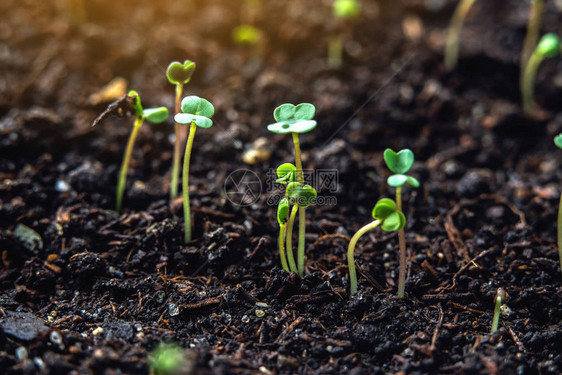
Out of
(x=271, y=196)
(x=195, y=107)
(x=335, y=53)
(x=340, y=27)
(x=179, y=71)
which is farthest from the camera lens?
(x=340, y=27)

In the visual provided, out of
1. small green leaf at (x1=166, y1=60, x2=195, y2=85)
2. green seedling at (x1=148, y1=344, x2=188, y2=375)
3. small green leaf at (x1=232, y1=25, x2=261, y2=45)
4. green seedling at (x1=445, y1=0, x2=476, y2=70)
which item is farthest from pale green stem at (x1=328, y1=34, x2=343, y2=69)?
green seedling at (x1=148, y1=344, x2=188, y2=375)

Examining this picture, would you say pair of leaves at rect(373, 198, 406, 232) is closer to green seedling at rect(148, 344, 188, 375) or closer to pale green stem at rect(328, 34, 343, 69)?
green seedling at rect(148, 344, 188, 375)

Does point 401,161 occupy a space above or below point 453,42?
below

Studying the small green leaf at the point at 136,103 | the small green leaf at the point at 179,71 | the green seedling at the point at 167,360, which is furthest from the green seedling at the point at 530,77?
the green seedling at the point at 167,360

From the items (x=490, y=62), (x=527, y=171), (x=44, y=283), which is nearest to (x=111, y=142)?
(x=44, y=283)

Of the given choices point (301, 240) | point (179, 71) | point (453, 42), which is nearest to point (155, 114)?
point (179, 71)

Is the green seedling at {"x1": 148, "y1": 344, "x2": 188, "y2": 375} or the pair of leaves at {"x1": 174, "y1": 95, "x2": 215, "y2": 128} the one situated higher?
the pair of leaves at {"x1": 174, "y1": 95, "x2": 215, "y2": 128}

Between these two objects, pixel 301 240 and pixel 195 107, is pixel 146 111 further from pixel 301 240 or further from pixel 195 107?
pixel 301 240
